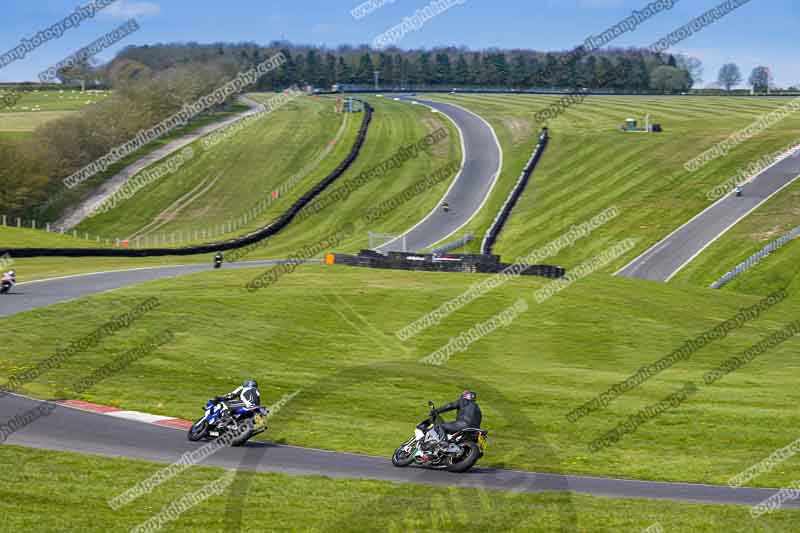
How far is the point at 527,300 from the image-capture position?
4256 cm

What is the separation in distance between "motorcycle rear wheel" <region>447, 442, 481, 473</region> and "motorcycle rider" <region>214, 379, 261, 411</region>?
4671 millimetres

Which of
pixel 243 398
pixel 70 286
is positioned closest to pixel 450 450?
pixel 243 398

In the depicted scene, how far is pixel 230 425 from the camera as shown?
70.5 ft

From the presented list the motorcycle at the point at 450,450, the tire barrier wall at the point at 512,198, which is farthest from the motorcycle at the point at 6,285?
the tire barrier wall at the point at 512,198

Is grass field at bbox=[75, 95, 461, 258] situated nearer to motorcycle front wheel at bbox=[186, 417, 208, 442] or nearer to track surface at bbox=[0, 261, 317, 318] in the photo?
track surface at bbox=[0, 261, 317, 318]

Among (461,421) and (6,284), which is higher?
(461,421)

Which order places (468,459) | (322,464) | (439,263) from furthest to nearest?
(439,263) < (322,464) < (468,459)

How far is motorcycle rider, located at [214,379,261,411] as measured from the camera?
21.6m

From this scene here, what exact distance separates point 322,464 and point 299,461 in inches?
19.7

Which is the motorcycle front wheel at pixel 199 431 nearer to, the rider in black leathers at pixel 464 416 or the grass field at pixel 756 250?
the rider in black leathers at pixel 464 416

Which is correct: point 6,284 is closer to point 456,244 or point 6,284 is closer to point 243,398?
point 243,398

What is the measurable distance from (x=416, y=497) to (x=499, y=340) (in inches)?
778

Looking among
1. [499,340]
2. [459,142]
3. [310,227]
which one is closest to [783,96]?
[459,142]

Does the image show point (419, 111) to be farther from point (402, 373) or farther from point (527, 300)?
point (402, 373)
